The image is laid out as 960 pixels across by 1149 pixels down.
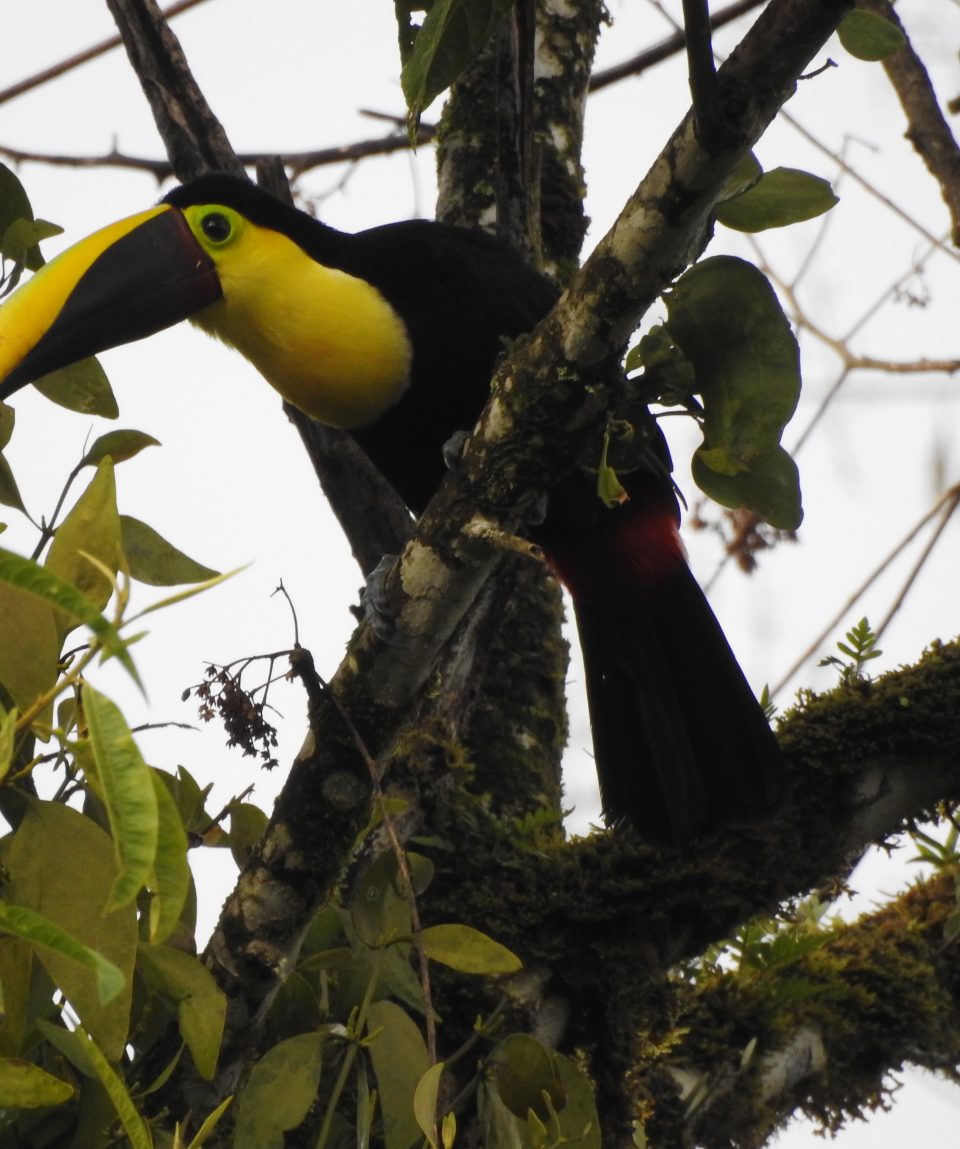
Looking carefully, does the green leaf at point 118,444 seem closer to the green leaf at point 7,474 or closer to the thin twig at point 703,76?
the green leaf at point 7,474

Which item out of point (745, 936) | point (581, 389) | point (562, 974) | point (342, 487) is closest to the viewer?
point (581, 389)

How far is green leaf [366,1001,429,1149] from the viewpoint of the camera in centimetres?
158

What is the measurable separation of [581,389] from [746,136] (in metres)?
0.34

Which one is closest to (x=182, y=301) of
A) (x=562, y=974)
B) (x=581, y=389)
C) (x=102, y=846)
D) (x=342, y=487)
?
(x=342, y=487)

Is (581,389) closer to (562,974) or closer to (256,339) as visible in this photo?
(562,974)

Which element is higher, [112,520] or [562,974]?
[112,520]

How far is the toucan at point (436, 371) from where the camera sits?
260cm

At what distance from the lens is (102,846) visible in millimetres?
1330

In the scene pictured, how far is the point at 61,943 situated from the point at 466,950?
30.5 inches

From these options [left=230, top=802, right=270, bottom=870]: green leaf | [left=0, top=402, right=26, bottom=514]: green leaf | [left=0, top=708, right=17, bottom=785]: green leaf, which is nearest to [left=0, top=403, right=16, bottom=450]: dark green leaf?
[left=0, top=402, right=26, bottom=514]: green leaf

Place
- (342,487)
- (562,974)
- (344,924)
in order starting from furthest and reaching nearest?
(342,487) → (562,974) → (344,924)

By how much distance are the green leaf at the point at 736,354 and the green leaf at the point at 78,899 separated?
0.82m

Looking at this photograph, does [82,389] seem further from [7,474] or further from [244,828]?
[244,828]

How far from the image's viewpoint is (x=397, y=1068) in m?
1.60
